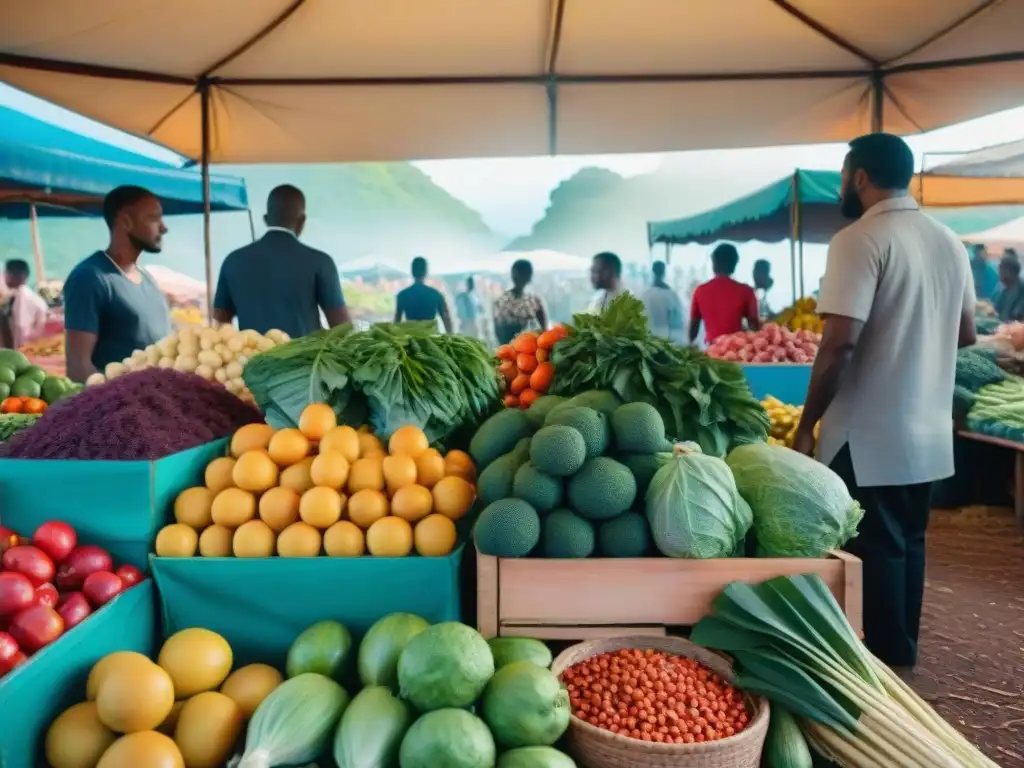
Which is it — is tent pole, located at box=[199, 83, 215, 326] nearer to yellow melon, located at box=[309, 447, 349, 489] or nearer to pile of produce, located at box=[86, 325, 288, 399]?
pile of produce, located at box=[86, 325, 288, 399]

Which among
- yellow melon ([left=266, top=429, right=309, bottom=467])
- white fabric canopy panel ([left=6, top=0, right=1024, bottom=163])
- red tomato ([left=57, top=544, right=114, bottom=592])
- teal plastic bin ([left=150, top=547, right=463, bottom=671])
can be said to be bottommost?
teal plastic bin ([left=150, top=547, right=463, bottom=671])

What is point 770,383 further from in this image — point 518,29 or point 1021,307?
point 1021,307

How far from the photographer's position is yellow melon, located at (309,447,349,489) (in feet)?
5.87

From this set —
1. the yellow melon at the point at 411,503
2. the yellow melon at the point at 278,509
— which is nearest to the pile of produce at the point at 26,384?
the yellow melon at the point at 278,509

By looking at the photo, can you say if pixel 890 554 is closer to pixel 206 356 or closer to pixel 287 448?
pixel 287 448

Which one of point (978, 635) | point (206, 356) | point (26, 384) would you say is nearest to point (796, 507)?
point (206, 356)

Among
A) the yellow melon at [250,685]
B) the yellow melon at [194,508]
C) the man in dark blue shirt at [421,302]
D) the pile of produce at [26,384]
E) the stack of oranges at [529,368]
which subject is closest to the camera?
the yellow melon at [250,685]

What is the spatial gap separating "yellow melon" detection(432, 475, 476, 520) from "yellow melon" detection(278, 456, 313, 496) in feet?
1.05

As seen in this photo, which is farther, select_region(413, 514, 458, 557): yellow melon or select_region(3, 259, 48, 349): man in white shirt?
select_region(3, 259, 48, 349): man in white shirt

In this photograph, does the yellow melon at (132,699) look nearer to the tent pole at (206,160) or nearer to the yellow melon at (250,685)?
the yellow melon at (250,685)

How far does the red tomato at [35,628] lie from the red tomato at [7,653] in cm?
3

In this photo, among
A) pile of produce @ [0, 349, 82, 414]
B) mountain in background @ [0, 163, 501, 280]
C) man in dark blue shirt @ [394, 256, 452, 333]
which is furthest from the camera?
mountain in background @ [0, 163, 501, 280]

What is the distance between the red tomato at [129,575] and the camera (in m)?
1.67

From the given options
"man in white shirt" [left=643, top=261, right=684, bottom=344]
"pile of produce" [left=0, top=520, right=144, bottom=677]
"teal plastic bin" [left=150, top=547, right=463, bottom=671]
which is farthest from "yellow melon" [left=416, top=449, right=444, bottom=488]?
"man in white shirt" [left=643, top=261, right=684, bottom=344]
